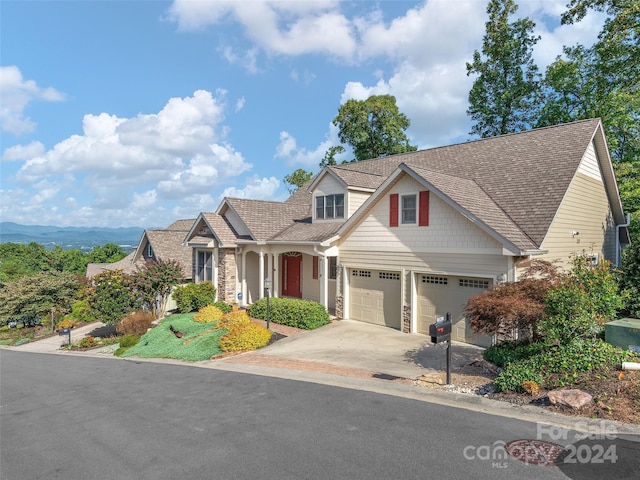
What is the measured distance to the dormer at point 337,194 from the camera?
18.5m

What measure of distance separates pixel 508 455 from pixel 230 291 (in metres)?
18.4

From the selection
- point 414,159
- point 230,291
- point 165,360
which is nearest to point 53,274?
point 230,291

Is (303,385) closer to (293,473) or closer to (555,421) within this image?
(293,473)

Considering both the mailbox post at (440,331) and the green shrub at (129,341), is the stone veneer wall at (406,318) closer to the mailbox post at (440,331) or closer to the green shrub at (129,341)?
the mailbox post at (440,331)

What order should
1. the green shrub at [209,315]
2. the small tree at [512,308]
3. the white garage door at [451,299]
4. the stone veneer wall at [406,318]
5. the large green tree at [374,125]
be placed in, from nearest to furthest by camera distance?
the small tree at [512,308], the white garage door at [451,299], the stone veneer wall at [406,318], the green shrub at [209,315], the large green tree at [374,125]

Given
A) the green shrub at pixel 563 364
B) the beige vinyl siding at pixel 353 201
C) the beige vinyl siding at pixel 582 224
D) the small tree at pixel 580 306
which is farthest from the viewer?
the beige vinyl siding at pixel 353 201

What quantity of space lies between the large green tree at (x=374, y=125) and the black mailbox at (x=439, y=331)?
1218 inches

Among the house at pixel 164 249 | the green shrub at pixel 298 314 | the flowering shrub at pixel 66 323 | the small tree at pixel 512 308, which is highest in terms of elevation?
the house at pixel 164 249

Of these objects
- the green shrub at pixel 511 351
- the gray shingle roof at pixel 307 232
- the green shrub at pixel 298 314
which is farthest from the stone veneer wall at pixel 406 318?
the gray shingle roof at pixel 307 232

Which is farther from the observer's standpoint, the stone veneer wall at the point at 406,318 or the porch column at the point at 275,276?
the porch column at the point at 275,276

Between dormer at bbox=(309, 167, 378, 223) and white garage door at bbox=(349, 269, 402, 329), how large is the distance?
10.3ft

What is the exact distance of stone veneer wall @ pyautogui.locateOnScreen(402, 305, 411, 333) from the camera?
15.0m

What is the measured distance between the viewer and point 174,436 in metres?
7.01

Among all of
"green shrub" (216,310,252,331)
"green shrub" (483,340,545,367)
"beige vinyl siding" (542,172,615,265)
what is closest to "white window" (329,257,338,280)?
"green shrub" (216,310,252,331)
